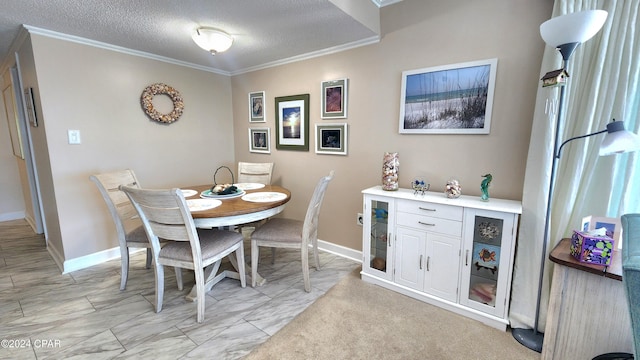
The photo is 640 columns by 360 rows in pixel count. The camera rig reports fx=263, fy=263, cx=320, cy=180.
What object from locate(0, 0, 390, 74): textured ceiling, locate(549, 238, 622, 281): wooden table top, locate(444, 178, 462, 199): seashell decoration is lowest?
locate(549, 238, 622, 281): wooden table top

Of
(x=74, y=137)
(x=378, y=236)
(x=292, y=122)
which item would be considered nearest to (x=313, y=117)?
(x=292, y=122)

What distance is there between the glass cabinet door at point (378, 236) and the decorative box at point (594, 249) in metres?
1.10

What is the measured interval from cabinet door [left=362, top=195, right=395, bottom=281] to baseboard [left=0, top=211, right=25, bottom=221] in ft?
17.6

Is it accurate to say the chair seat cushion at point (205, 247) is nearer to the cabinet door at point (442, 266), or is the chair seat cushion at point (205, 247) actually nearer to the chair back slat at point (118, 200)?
the chair back slat at point (118, 200)

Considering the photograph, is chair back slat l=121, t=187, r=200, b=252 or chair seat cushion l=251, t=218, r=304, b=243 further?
chair seat cushion l=251, t=218, r=304, b=243

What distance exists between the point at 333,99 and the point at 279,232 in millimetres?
1439

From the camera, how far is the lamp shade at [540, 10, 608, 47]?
4.02 feet

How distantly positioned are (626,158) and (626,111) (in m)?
0.25

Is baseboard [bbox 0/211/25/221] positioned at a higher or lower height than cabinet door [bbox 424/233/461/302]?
lower

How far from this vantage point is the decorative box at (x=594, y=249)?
1.26 metres

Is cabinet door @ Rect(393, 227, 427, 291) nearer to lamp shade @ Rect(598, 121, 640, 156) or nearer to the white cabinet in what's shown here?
the white cabinet

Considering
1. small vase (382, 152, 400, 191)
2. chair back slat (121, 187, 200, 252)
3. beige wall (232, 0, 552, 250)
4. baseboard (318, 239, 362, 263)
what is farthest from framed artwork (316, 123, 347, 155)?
chair back slat (121, 187, 200, 252)

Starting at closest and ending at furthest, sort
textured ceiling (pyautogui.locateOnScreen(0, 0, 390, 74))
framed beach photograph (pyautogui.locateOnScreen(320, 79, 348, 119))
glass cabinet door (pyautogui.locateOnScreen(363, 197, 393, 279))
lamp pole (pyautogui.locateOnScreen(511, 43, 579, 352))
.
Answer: lamp pole (pyautogui.locateOnScreen(511, 43, 579, 352)) < textured ceiling (pyautogui.locateOnScreen(0, 0, 390, 74)) < glass cabinet door (pyautogui.locateOnScreen(363, 197, 393, 279)) < framed beach photograph (pyautogui.locateOnScreen(320, 79, 348, 119))

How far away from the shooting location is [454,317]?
186 cm
